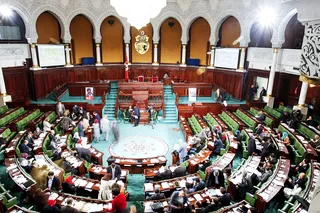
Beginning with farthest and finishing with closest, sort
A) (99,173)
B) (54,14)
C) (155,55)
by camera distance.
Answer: (155,55) → (54,14) → (99,173)

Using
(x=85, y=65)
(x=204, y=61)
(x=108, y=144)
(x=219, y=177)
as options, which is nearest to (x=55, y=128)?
(x=108, y=144)

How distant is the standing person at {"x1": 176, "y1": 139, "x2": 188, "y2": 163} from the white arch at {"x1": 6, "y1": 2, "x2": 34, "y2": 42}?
45.8 ft

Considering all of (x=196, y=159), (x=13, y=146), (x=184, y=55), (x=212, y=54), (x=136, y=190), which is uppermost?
(x=212, y=54)

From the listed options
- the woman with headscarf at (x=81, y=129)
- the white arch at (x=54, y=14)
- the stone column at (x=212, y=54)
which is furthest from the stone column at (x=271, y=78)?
the white arch at (x=54, y=14)

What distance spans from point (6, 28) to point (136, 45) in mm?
10487

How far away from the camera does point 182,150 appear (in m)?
10.6

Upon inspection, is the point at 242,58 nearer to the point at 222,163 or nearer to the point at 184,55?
the point at 184,55

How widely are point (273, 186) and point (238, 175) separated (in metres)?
1.19

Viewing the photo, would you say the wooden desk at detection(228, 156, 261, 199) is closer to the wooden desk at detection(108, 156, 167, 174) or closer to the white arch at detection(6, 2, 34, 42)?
the wooden desk at detection(108, 156, 167, 174)

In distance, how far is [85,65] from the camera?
2152 cm

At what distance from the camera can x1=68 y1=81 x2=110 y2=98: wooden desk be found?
62.5ft

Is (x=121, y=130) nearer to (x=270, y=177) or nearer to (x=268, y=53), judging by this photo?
(x=270, y=177)

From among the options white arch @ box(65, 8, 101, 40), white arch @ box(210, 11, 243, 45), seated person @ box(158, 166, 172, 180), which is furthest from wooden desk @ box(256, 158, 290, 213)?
white arch @ box(65, 8, 101, 40)

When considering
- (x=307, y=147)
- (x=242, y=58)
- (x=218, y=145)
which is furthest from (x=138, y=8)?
(x=242, y=58)
